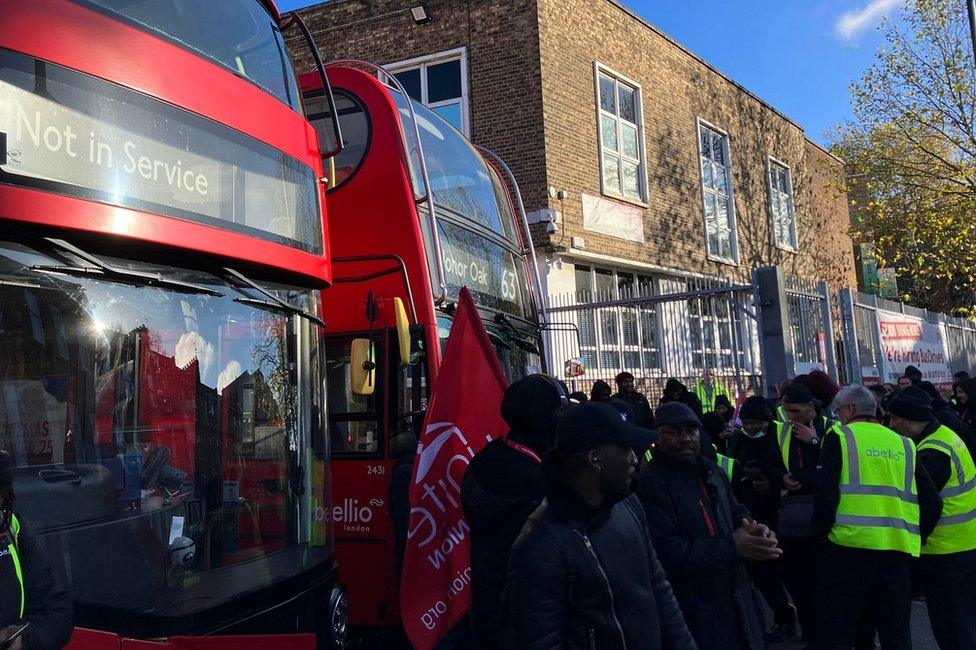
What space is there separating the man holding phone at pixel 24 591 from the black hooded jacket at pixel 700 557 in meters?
2.34

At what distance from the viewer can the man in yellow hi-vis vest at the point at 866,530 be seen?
459 centimetres

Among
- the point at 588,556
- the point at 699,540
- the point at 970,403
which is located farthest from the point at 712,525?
the point at 970,403


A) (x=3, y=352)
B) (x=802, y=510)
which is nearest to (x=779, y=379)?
(x=802, y=510)

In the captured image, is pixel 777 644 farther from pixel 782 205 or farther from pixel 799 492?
pixel 782 205

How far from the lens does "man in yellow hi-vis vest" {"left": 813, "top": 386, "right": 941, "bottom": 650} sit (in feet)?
15.0

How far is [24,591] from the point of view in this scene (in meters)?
2.69

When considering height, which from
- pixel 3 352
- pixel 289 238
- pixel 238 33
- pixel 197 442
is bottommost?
pixel 197 442

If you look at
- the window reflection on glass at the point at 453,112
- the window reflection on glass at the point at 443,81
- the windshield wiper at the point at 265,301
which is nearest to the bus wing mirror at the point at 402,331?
the windshield wiper at the point at 265,301

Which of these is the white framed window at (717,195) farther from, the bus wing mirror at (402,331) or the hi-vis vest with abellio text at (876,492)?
the bus wing mirror at (402,331)

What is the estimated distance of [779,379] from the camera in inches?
396

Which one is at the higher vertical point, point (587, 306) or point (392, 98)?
point (392, 98)

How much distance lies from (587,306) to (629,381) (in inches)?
93.3

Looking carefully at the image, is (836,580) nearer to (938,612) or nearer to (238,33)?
(938,612)

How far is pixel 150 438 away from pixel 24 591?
0.77m
